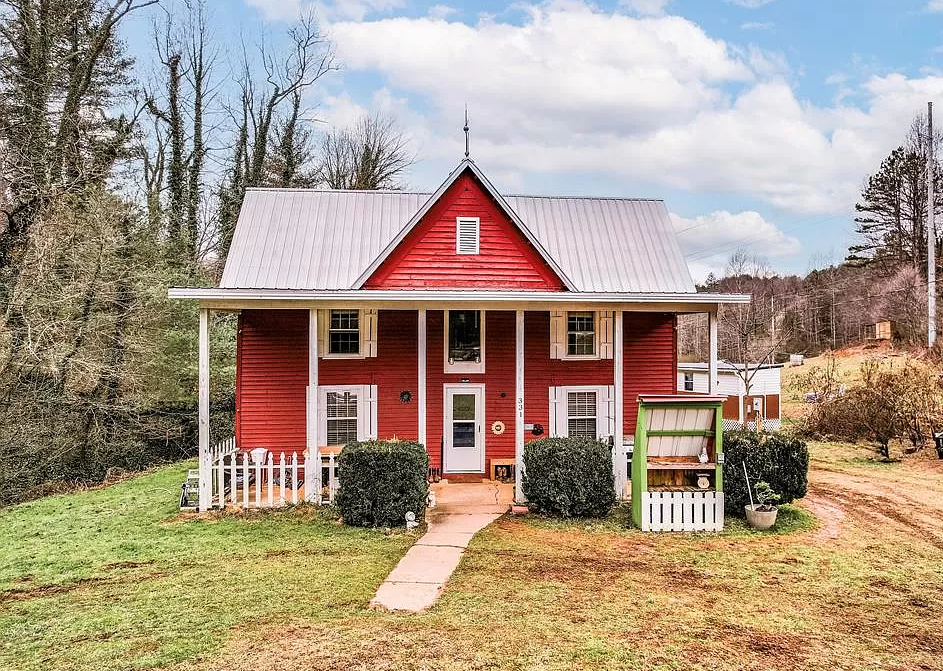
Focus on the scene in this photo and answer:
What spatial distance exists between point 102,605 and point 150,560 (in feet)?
5.38

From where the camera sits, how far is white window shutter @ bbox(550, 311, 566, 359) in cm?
1340

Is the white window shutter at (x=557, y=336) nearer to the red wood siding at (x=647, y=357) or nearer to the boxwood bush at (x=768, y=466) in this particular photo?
the red wood siding at (x=647, y=357)

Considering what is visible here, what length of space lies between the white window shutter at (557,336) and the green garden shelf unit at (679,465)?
4.14 meters

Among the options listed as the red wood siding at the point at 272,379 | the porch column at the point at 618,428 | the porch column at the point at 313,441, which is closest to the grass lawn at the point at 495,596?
the porch column at the point at 313,441

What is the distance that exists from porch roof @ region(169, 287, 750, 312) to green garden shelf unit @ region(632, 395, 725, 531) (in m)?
2.06


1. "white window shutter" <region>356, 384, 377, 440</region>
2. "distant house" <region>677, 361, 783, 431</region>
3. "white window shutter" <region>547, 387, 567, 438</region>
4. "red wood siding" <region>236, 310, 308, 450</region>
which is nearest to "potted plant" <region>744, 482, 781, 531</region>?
"white window shutter" <region>547, 387, 567, 438</region>

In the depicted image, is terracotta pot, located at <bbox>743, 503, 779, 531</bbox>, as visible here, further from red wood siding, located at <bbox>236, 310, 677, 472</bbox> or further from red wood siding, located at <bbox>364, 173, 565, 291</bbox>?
red wood siding, located at <bbox>364, 173, 565, 291</bbox>

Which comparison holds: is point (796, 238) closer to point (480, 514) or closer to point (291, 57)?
point (291, 57)

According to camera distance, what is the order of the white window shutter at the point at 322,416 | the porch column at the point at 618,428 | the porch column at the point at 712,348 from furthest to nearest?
1. the white window shutter at the point at 322,416
2. the porch column at the point at 712,348
3. the porch column at the point at 618,428

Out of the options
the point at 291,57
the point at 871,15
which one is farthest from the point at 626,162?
the point at 291,57

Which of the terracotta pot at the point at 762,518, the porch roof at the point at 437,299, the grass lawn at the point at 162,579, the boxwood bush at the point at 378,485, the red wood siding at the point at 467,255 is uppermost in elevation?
the red wood siding at the point at 467,255

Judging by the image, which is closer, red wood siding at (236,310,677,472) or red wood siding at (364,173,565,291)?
red wood siding at (236,310,677,472)

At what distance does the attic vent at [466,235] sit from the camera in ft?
44.2

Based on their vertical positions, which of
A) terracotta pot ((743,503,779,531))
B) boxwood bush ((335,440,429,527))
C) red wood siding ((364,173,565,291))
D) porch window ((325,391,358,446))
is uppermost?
red wood siding ((364,173,565,291))
